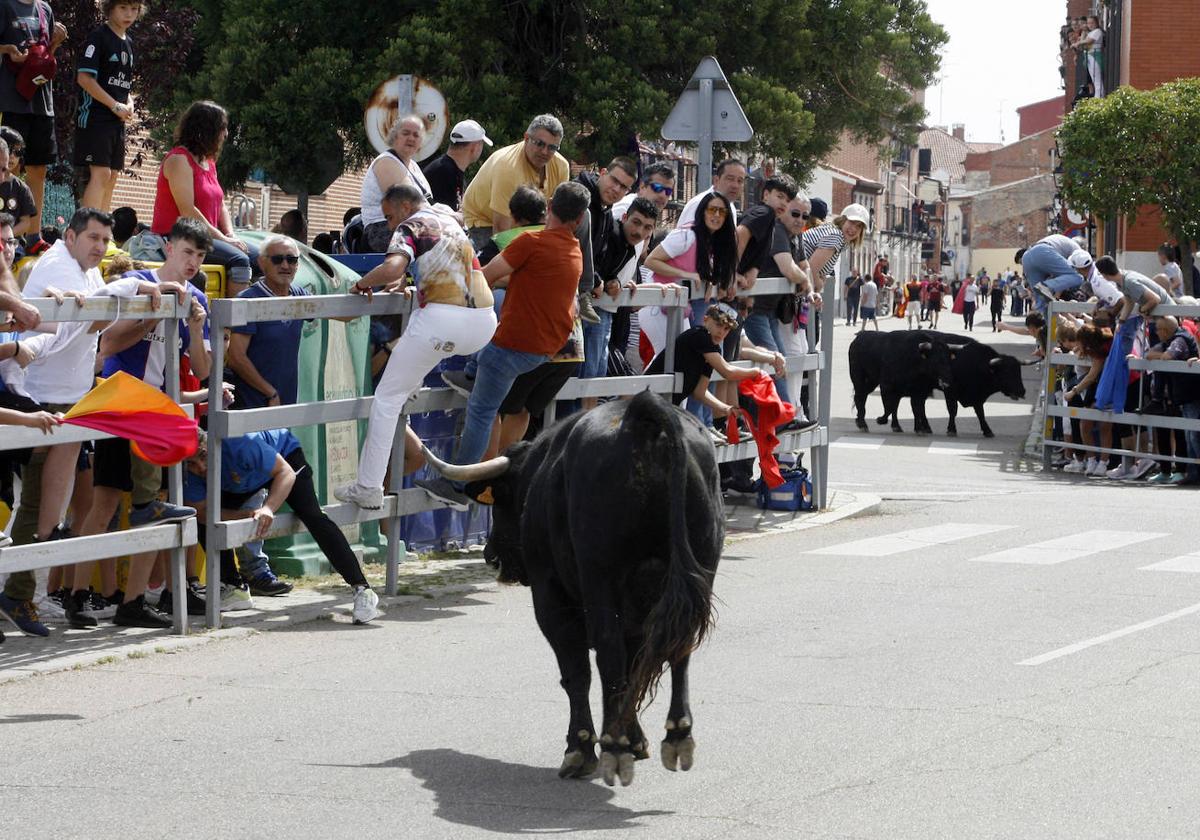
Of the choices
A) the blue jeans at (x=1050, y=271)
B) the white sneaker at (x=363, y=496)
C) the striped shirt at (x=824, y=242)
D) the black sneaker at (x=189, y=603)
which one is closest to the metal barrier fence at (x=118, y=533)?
the black sneaker at (x=189, y=603)

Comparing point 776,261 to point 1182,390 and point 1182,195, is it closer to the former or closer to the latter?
point 1182,390

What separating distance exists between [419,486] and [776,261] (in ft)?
14.3

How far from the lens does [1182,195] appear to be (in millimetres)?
29344

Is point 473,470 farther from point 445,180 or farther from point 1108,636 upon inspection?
point 445,180

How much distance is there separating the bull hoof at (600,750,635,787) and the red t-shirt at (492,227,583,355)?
4684 millimetres

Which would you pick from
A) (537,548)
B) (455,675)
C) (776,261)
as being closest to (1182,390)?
(776,261)

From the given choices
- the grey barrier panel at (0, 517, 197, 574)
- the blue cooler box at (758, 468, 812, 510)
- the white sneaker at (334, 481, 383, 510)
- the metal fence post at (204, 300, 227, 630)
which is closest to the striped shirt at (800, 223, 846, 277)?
the blue cooler box at (758, 468, 812, 510)

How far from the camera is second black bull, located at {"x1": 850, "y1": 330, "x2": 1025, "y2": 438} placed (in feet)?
78.1

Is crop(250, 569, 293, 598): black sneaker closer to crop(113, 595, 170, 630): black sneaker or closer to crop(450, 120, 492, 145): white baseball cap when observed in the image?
crop(113, 595, 170, 630): black sneaker

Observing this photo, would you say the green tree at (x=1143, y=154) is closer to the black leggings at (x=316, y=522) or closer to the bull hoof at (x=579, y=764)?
the black leggings at (x=316, y=522)

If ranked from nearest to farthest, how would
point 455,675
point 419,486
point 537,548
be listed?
point 537,548, point 455,675, point 419,486

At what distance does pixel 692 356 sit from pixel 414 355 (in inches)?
111

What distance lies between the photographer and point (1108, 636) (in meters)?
9.23

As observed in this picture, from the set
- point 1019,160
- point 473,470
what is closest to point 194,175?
point 473,470
